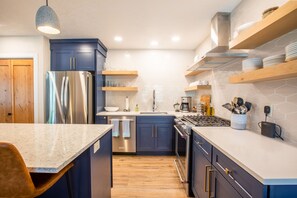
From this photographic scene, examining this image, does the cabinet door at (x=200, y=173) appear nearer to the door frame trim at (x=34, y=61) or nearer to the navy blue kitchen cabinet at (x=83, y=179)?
the navy blue kitchen cabinet at (x=83, y=179)

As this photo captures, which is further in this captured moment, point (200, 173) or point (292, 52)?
point (200, 173)

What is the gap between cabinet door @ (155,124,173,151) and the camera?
3281 millimetres

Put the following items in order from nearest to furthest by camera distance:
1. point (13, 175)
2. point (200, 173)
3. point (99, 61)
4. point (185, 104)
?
point (13, 175), point (200, 173), point (99, 61), point (185, 104)

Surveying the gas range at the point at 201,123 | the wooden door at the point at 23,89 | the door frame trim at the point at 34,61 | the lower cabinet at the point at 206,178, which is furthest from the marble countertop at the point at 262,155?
the wooden door at the point at 23,89

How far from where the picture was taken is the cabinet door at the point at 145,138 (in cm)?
329

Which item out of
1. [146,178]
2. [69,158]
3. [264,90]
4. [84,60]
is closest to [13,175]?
[69,158]

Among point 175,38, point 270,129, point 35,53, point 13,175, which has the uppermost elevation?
point 175,38

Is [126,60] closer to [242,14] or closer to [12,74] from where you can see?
[12,74]

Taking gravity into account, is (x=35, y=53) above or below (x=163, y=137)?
above

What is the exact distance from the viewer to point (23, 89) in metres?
3.14

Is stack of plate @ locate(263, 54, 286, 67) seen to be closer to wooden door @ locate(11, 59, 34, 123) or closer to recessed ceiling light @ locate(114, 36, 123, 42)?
recessed ceiling light @ locate(114, 36, 123, 42)

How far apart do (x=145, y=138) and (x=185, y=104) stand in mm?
1225

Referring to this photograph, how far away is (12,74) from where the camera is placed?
313 centimetres

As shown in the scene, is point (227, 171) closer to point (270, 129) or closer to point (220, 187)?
point (220, 187)
